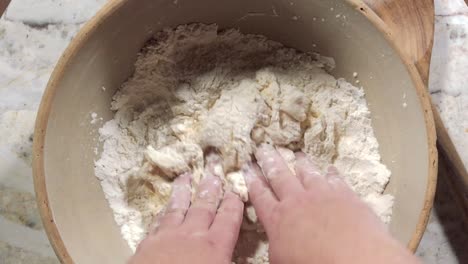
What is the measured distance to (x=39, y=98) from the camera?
78 cm

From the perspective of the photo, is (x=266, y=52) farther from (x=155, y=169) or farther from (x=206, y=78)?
(x=155, y=169)

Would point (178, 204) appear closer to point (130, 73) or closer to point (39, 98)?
point (130, 73)

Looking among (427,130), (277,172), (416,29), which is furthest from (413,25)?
(277,172)

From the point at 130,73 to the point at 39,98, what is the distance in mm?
202

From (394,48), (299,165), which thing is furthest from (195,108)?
(394,48)

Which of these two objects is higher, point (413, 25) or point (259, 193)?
point (413, 25)

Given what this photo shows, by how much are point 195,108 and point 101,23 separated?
0.58 ft

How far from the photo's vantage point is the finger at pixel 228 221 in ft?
1.84

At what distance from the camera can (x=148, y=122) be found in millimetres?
686

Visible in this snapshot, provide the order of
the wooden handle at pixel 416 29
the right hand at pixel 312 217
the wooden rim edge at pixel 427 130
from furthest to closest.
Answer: the wooden handle at pixel 416 29 < the wooden rim edge at pixel 427 130 < the right hand at pixel 312 217

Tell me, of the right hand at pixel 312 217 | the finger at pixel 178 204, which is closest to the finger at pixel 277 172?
the right hand at pixel 312 217

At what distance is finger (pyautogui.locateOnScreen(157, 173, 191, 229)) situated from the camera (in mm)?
586

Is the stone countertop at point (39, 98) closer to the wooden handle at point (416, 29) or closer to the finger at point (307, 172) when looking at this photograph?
the wooden handle at point (416, 29)

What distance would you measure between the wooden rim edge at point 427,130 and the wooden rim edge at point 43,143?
324 mm
